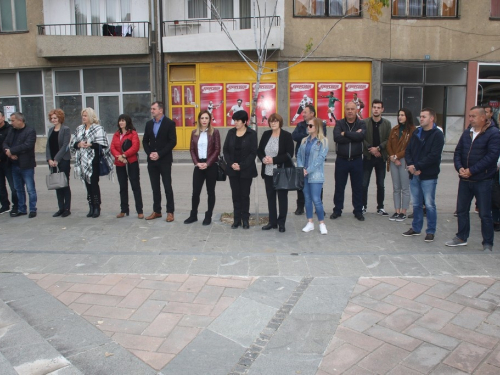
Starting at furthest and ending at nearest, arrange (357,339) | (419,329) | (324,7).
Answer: (324,7) → (419,329) → (357,339)

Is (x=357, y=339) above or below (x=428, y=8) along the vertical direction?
below

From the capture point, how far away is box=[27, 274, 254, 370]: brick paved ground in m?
4.15

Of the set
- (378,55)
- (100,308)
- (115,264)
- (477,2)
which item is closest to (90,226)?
(115,264)

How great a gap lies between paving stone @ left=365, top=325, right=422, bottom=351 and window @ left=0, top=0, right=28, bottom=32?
21.1m

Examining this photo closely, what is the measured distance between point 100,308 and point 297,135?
4.84 m

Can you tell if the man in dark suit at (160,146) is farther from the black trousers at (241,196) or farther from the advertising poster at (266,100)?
the advertising poster at (266,100)

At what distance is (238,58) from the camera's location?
2017 centimetres

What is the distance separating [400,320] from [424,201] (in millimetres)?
3175

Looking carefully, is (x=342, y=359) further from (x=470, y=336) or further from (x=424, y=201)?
(x=424, y=201)

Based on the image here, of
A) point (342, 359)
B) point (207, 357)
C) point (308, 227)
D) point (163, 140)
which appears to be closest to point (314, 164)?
point (308, 227)

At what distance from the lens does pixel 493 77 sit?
2064cm

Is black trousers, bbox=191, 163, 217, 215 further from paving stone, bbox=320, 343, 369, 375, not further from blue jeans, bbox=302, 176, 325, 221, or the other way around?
paving stone, bbox=320, 343, 369, 375

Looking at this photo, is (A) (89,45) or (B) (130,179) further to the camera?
(A) (89,45)

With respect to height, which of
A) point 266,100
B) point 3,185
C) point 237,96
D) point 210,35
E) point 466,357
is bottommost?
point 466,357
